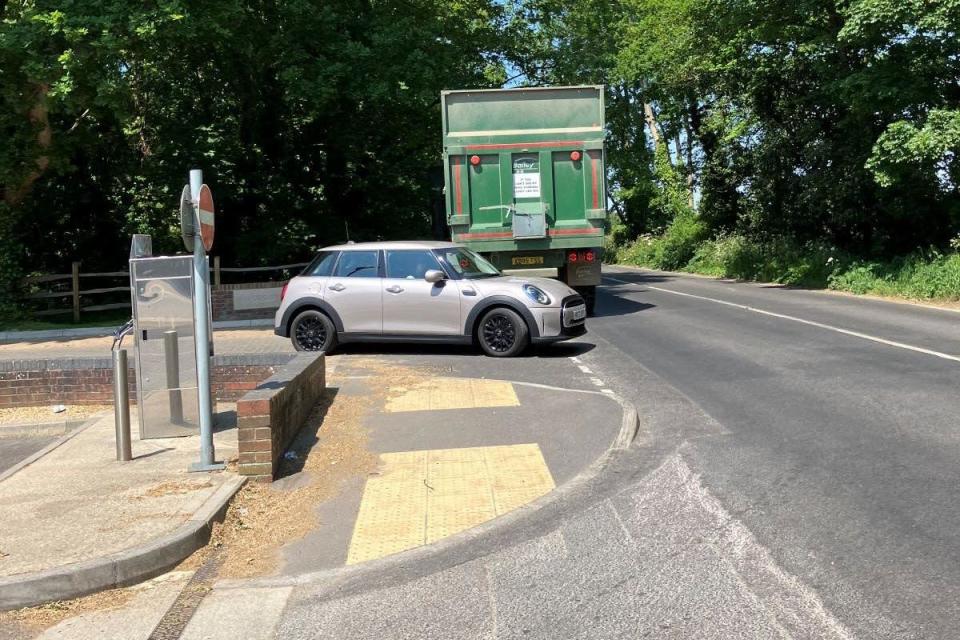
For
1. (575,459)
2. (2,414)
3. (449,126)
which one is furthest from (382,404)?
(449,126)

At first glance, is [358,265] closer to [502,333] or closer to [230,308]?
[502,333]

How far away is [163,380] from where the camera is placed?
762 centimetres

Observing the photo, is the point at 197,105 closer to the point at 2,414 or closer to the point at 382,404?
the point at 2,414

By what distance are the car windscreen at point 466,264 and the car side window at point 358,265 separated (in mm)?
902

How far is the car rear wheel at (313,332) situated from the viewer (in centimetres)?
1222

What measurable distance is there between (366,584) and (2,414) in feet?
21.4

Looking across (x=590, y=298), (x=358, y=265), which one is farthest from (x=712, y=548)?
(x=590, y=298)

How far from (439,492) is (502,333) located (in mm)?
5731

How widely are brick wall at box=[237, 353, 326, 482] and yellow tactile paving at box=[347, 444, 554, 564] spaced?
758 mm

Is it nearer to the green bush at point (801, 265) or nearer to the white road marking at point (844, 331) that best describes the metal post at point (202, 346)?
the white road marking at point (844, 331)

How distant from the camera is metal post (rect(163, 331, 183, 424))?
7570 mm

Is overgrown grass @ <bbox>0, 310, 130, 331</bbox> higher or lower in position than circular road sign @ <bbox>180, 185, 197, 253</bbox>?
lower

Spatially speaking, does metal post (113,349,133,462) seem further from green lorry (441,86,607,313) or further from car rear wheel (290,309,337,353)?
green lorry (441,86,607,313)

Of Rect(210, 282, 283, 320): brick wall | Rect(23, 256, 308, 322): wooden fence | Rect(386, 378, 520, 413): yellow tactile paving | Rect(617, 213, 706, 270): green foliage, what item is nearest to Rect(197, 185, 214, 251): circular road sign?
Rect(386, 378, 520, 413): yellow tactile paving
